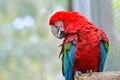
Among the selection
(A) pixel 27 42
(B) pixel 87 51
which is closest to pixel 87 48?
(B) pixel 87 51

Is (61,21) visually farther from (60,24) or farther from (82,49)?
(82,49)

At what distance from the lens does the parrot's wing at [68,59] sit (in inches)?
47.5

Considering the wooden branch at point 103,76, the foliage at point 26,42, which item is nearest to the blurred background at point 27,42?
the foliage at point 26,42

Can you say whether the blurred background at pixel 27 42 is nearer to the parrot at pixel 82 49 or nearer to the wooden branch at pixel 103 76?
the parrot at pixel 82 49

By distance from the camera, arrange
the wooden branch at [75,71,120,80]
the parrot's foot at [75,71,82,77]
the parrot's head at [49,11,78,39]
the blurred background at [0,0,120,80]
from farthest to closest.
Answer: the blurred background at [0,0,120,80], the parrot's head at [49,11,78,39], the parrot's foot at [75,71,82,77], the wooden branch at [75,71,120,80]

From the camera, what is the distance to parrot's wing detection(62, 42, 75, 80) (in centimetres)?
121

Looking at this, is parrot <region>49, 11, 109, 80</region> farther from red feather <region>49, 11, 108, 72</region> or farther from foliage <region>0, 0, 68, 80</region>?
foliage <region>0, 0, 68, 80</region>

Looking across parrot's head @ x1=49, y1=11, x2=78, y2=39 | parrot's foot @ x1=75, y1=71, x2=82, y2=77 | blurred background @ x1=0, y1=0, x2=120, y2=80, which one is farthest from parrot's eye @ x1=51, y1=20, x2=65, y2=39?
blurred background @ x1=0, y1=0, x2=120, y2=80

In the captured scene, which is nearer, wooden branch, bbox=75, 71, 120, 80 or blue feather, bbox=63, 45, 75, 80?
wooden branch, bbox=75, 71, 120, 80

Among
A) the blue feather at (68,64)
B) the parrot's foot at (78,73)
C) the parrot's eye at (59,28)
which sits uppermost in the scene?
the parrot's eye at (59,28)

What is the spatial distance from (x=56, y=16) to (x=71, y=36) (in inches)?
4.2

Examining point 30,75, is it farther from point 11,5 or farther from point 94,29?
point 94,29

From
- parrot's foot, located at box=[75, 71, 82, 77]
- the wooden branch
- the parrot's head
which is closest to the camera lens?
the wooden branch

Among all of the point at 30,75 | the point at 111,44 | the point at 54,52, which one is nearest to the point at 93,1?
the point at 111,44
